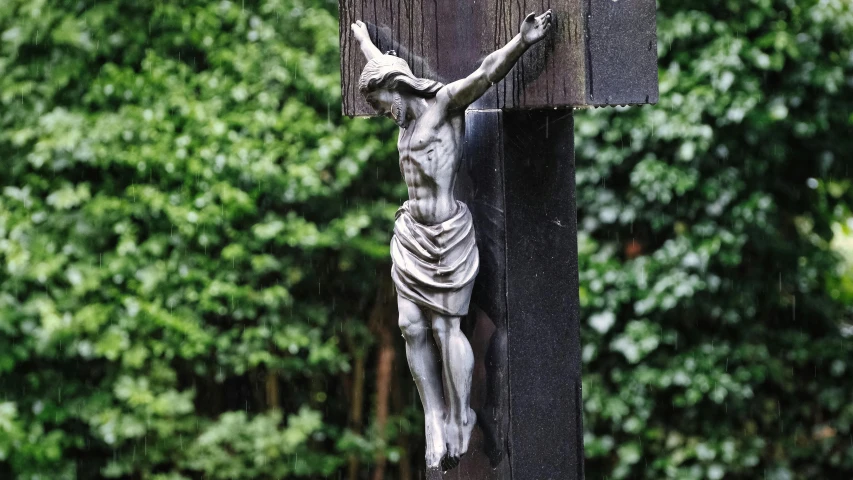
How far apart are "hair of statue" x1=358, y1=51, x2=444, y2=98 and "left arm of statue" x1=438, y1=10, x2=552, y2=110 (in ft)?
0.22

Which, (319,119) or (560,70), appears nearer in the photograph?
(560,70)

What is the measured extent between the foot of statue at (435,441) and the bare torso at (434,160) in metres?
0.61

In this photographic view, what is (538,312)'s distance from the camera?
3.91m

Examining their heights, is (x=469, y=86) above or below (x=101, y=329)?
above

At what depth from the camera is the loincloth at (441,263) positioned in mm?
3736

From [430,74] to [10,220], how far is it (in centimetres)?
367

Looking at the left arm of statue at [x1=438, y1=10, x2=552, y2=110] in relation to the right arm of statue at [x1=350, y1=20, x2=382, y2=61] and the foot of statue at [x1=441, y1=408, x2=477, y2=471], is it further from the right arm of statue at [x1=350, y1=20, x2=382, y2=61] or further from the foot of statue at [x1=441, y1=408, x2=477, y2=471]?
the foot of statue at [x1=441, y1=408, x2=477, y2=471]

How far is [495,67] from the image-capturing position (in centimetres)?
354

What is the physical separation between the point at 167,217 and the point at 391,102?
11.0 feet

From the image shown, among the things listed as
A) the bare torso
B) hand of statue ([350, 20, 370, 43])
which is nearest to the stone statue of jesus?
the bare torso

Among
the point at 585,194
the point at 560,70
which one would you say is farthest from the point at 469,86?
the point at 585,194

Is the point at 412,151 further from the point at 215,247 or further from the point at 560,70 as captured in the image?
the point at 215,247

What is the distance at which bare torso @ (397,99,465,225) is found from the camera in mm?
3736

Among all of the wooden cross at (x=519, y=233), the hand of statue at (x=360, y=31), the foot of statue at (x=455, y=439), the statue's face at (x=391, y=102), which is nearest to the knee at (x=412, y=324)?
the wooden cross at (x=519, y=233)
